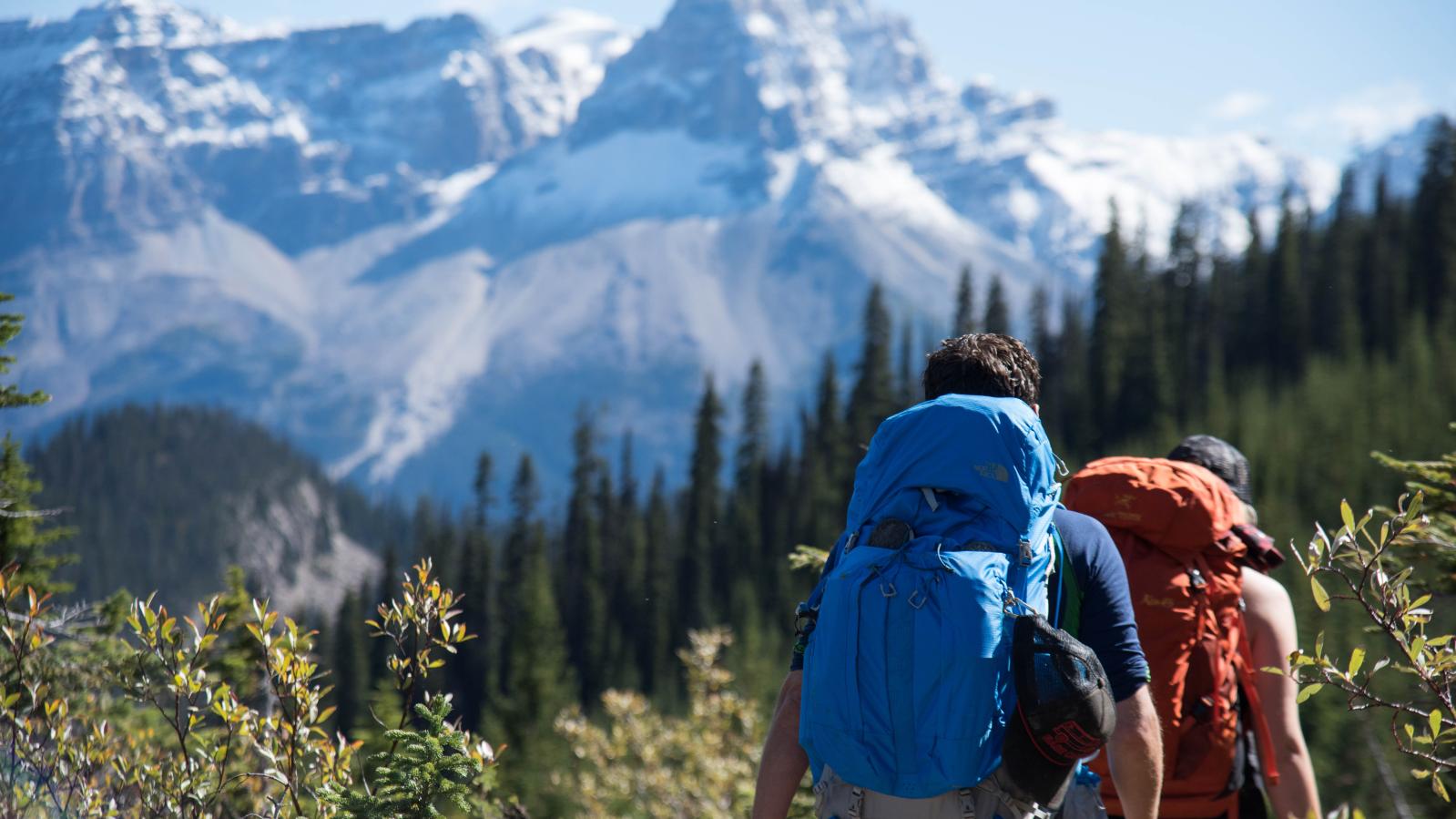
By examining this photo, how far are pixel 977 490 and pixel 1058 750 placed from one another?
0.72 metres

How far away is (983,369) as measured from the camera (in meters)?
3.59

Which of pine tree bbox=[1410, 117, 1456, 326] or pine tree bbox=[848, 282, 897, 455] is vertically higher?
pine tree bbox=[1410, 117, 1456, 326]

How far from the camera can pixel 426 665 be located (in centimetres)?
419

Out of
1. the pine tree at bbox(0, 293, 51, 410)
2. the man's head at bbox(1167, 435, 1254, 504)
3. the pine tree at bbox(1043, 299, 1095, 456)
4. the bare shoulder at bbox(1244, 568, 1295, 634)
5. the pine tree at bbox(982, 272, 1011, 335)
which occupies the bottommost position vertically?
the pine tree at bbox(1043, 299, 1095, 456)

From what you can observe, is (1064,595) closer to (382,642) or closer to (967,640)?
(967,640)

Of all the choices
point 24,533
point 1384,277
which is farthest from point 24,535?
point 1384,277

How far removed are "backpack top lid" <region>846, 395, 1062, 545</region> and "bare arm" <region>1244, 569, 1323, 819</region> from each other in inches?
65.0

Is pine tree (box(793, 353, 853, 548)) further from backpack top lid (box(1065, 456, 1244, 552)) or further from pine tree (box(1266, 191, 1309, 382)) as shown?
backpack top lid (box(1065, 456, 1244, 552))

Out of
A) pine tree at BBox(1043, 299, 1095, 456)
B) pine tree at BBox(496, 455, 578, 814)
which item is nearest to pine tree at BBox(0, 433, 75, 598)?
pine tree at BBox(496, 455, 578, 814)

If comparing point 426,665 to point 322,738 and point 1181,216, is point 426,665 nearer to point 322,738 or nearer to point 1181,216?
point 322,738

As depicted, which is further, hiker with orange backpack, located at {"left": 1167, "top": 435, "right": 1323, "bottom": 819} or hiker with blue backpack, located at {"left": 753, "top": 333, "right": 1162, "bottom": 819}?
hiker with orange backpack, located at {"left": 1167, "top": 435, "right": 1323, "bottom": 819}

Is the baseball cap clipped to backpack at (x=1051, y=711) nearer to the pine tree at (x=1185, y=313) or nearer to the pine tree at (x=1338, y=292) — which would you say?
the pine tree at (x=1185, y=313)

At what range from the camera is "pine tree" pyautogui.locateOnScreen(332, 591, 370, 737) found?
67.4m

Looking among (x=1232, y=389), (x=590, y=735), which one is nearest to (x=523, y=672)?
(x=590, y=735)
